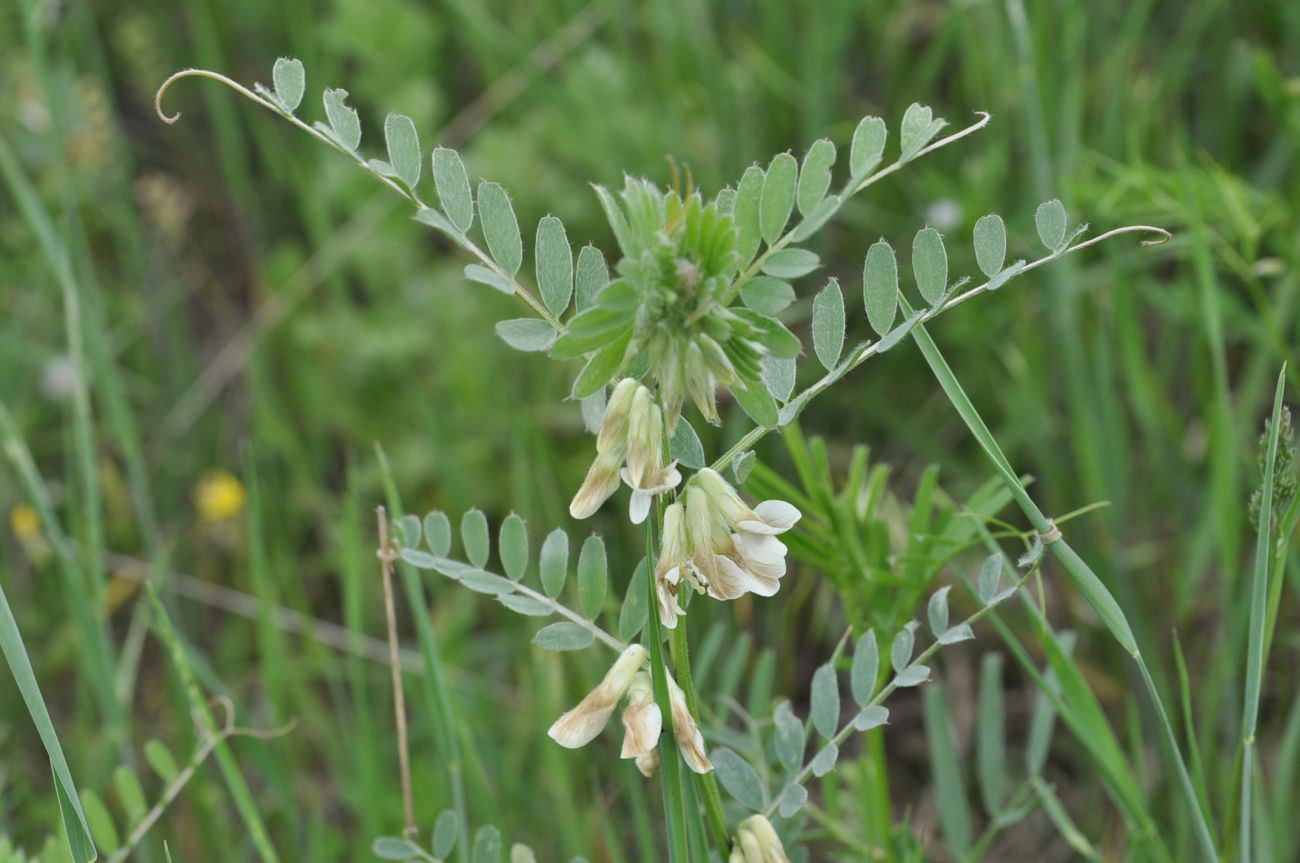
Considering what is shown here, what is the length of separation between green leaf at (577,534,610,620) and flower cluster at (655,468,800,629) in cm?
16

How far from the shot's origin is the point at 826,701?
104 centimetres

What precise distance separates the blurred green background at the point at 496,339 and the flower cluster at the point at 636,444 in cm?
63

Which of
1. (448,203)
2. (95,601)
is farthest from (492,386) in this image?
(448,203)

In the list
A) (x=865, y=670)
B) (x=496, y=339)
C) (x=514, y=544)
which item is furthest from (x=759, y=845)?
(x=496, y=339)

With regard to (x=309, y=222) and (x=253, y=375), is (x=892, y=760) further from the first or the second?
(x=309, y=222)

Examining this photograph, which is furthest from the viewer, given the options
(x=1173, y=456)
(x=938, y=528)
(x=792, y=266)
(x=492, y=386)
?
(x=492, y=386)

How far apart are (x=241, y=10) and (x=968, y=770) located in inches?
84.8

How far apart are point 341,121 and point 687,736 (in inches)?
19.4

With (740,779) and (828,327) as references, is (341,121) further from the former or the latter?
(740,779)

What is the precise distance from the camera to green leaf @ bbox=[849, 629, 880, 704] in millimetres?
1025

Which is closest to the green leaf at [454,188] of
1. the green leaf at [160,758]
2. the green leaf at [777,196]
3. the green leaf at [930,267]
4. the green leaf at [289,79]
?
the green leaf at [289,79]

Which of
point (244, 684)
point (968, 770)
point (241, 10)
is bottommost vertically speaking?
point (968, 770)

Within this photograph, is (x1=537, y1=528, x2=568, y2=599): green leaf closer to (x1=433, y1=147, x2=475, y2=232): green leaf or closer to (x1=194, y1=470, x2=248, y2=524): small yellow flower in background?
(x1=433, y1=147, x2=475, y2=232): green leaf

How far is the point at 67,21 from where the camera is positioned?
2.11 meters
